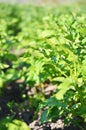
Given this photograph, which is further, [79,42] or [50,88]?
[50,88]

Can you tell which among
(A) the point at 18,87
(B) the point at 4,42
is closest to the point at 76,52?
(B) the point at 4,42

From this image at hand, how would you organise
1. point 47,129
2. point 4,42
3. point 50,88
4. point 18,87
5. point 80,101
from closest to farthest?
1. point 80,101
2. point 47,129
3. point 4,42
4. point 50,88
5. point 18,87

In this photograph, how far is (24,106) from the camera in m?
5.04

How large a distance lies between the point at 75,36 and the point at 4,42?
143 centimetres

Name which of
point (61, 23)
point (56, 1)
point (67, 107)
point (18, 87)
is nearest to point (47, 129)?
point (67, 107)

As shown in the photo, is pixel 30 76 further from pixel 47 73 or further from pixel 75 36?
pixel 75 36

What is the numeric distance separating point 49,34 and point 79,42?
0.52 metres

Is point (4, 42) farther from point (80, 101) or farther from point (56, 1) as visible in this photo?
point (56, 1)

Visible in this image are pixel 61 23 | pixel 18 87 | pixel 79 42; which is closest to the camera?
pixel 79 42

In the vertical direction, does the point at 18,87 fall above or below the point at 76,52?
above

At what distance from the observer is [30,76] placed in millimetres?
4453

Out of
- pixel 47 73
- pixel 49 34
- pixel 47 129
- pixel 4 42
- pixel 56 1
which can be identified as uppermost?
pixel 56 1

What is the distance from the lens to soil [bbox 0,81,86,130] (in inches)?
160

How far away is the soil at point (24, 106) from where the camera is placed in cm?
407
